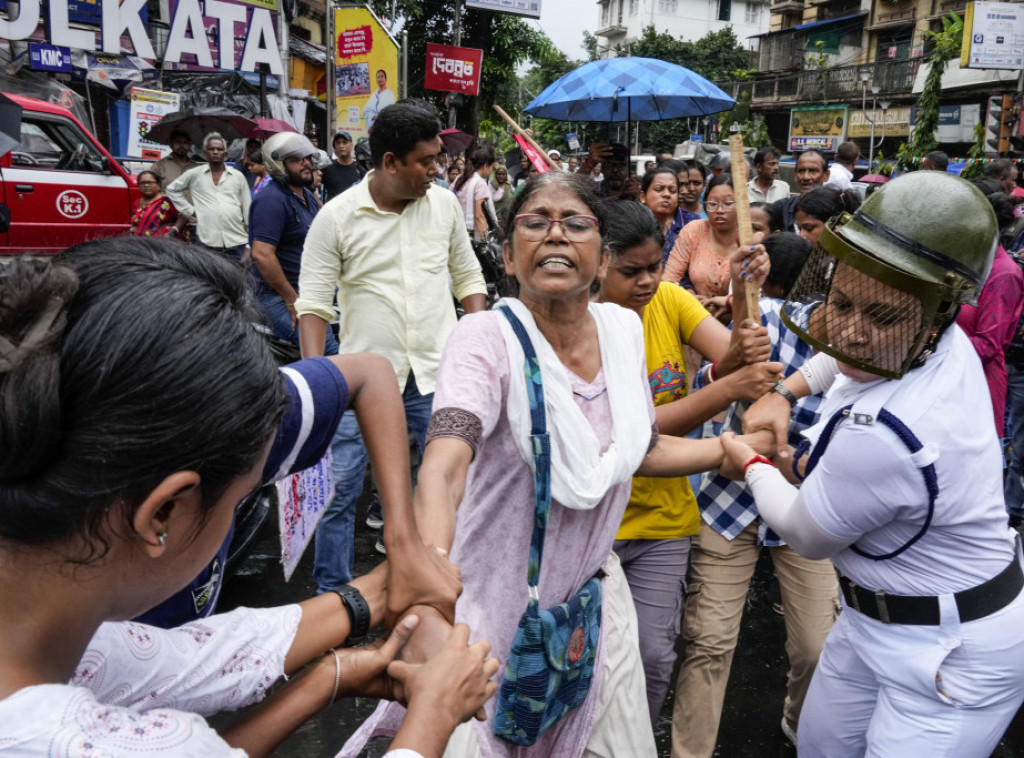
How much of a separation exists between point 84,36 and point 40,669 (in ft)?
39.8

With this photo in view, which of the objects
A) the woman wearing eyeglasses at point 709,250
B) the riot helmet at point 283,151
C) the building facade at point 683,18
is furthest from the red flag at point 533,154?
the building facade at point 683,18

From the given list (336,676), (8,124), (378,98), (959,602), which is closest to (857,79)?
(378,98)

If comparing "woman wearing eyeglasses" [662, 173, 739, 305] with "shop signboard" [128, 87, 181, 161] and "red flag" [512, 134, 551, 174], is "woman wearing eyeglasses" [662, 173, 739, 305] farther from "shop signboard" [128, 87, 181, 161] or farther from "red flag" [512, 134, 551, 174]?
"shop signboard" [128, 87, 181, 161]

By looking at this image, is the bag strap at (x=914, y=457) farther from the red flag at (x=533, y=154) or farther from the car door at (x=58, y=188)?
the car door at (x=58, y=188)

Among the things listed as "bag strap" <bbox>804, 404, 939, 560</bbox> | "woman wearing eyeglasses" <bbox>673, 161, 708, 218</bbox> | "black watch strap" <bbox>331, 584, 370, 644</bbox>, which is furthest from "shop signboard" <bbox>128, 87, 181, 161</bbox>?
"bag strap" <bbox>804, 404, 939, 560</bbox>

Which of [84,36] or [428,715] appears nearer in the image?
[428,715]

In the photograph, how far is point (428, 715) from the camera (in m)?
1.27

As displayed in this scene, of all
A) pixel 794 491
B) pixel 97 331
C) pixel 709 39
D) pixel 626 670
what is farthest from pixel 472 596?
pixel 709 39

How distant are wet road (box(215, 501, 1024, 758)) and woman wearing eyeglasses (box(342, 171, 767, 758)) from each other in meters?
1.09

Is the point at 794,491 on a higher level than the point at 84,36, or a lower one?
lower

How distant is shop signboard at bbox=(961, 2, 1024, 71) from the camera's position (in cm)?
1720

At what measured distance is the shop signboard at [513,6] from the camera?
77.7ft

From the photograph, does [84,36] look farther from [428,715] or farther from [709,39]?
[709,39]

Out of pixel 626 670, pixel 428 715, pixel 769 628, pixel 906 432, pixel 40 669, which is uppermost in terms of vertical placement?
pixel 906 432
